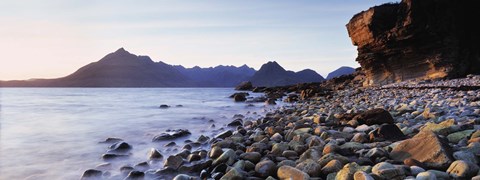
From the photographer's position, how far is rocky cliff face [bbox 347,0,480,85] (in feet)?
71.2

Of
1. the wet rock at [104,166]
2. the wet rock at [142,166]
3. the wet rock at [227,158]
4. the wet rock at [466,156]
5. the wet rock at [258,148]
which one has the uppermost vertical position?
the wet rock at [466,156]

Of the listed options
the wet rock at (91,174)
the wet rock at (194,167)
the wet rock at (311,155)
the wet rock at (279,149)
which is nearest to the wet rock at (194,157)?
the wet rock at (194,167)

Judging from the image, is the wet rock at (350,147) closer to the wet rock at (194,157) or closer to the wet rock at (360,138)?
the wet rock at (360,138)

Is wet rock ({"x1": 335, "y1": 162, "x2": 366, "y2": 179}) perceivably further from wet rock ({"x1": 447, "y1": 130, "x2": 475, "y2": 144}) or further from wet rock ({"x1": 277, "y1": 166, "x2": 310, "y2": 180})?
wet rock ({"x1": 447, "y1": 130, "x2": 475, "y2": 144})

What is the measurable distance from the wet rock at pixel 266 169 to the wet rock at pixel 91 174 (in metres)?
2.23

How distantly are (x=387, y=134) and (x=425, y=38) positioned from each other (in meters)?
20.4

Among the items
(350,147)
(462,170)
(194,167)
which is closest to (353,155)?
(350,147)

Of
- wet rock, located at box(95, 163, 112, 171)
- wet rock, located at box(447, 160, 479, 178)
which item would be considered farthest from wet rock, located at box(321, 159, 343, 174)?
wet rock, located at box(95, 163, 112, 171)

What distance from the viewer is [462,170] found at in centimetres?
288

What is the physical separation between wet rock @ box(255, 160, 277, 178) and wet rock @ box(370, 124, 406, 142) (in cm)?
173

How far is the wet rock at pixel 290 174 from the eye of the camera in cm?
335

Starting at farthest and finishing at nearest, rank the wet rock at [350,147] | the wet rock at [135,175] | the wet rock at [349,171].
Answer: the wet rock at [135,175]
the wet rock at [350,147]
the wet rock at [349,171]

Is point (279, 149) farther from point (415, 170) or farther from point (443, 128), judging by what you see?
point (443, 128)

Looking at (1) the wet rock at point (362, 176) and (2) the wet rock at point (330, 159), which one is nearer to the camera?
Answer: (1) the wet rock at point (362, 176)
